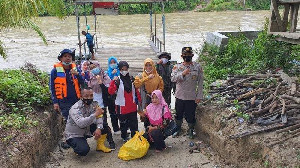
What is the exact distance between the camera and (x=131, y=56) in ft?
39.2

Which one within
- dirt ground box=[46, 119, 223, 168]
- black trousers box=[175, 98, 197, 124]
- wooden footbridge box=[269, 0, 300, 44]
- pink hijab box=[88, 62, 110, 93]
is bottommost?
dirt ground box=[46, 119, 223, 168]

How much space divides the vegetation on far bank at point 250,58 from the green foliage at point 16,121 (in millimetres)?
3946

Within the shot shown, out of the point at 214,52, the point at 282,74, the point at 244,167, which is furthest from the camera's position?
the point at 214,52

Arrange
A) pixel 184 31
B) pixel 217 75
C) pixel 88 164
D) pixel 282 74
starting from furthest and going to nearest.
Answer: pixel 184 31
pixel 217 75
pixel 282 74
pixel 88 164

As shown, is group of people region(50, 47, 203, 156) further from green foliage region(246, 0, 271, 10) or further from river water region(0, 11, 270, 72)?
green foliage region(246, 0, 271, 10)

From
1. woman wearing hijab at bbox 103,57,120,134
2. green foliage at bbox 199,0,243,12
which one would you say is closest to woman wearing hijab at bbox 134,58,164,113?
woman wearing hijab at bbox 103,57,120,134

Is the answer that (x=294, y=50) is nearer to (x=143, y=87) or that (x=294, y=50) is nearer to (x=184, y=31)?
(x=143, y=87)

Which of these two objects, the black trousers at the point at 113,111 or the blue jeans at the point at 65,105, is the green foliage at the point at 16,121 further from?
the black trousers at the point at 113,111

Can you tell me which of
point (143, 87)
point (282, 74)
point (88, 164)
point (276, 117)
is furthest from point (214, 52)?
point (88, 164)

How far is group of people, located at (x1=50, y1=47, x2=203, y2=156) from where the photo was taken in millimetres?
5223

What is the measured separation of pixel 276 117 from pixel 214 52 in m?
4.84

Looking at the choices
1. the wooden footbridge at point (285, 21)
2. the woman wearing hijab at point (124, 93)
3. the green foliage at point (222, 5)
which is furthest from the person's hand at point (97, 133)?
the green foliage at point (222, 5)

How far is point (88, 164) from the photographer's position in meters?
5.20

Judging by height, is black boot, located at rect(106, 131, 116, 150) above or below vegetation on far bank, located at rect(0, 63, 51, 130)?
below
